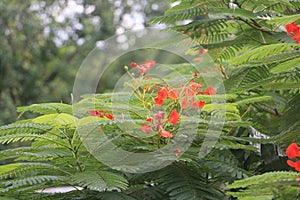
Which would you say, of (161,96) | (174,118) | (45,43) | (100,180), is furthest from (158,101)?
(45,43)

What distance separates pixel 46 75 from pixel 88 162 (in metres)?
10.3

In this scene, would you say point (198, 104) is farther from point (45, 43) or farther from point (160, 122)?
point (45, 43)

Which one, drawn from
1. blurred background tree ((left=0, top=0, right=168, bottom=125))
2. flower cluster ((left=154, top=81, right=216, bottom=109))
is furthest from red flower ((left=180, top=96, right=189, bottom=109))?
blurred background tree ((left=0, top=0, right=168, bottom=125))

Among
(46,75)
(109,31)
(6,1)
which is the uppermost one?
(6,1)

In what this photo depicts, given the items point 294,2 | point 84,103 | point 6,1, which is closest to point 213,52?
point 294,2

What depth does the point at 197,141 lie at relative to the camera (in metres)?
1.71

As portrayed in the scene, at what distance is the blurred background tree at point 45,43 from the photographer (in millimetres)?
10414

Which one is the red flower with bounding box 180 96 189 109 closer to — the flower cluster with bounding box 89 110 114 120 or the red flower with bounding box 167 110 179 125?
the red flower with bounding box 167 110 179 125

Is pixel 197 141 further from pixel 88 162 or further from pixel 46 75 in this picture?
pixel 46 75

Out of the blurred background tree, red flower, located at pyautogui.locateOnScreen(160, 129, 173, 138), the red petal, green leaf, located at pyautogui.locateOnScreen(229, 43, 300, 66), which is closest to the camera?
red flower, located at pyautogui.locateOnScreen(160, 129, 173, 138)

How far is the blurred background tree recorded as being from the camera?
10.4 metres

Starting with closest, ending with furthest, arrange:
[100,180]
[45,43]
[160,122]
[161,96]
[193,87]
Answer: [100,180] < [160,122] < [161,96] < [193,87] < [45,43]

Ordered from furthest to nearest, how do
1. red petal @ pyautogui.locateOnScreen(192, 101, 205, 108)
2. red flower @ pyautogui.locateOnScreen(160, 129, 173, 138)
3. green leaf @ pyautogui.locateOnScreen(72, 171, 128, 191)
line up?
red petal @ pyautogui.locateOnScreen(192, 101, 205, 108) → red flower @ pyautogui.locateOnScreen(160, 129, 173, 138) → green leaf @ pyautogui.locateOnScreen(72, 171, 128, 191)

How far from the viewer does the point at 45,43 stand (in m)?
11.3
